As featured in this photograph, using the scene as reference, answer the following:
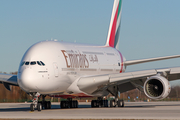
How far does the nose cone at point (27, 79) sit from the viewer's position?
20.5 metres

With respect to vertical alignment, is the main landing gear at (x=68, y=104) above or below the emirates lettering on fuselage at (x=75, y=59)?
below

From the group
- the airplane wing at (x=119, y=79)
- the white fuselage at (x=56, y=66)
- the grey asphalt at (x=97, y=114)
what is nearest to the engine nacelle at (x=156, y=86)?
the airplane wing at (x=119, y=79)

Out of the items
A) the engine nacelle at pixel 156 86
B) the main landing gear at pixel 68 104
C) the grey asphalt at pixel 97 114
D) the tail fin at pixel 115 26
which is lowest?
the grey asphalt at pixel 97 114

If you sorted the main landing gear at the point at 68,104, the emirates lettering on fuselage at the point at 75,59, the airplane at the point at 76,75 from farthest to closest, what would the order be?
the main landing gear at the point at 68,104 < the emirates lettering on fuselage at the point at 75,59 < the airplane at the point at 76,75

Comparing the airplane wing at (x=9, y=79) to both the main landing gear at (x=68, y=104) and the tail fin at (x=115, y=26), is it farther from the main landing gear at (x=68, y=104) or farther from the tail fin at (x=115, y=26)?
the tail fin at (x=115, y=26)

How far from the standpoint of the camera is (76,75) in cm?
2433

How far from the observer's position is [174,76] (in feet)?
83.5

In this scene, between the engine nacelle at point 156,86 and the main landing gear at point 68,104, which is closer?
the engine nacelle at point 156,86

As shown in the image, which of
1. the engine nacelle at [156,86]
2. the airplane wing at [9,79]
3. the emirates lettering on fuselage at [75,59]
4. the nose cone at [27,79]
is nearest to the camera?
the nose cone at [27,79]

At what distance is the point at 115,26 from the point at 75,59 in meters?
11.0

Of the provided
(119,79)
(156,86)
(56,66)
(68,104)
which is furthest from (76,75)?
(156,86)

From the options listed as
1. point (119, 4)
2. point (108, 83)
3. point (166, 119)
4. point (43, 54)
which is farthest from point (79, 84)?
point (119, 4)

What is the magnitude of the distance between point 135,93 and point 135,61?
54188 millimetres

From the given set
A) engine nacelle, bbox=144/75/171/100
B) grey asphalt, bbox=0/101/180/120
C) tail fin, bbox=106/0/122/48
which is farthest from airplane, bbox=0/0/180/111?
tail fin, bbox=106/0/122/48
